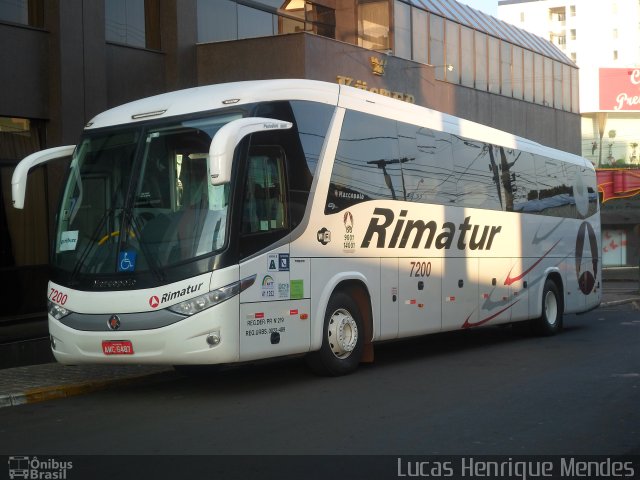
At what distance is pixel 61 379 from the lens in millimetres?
12172

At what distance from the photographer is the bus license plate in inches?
411

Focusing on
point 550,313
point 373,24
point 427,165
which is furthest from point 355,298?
point 373,24

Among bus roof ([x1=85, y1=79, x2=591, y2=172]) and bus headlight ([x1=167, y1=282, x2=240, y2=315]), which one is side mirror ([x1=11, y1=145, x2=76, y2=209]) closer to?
bus roof ([x1=85, y1=79, x2=591, y2=172])

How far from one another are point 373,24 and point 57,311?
17976 mm

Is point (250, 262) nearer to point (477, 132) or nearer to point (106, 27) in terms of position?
point (477, 132)

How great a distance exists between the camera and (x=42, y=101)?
16688 millimetres

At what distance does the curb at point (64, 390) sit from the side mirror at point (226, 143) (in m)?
3.40

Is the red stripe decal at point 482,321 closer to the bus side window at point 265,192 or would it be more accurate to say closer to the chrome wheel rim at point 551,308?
the chrome wheel rim at point 551,308

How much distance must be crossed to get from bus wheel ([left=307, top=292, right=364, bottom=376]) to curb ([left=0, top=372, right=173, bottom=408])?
2.16 metres

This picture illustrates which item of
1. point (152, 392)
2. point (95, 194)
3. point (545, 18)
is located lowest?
point (152, 392)

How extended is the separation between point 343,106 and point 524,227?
6.26m

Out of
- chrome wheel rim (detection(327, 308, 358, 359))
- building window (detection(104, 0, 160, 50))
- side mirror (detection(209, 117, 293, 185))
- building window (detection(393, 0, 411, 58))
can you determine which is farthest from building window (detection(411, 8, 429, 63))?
side mirror (detection(209, 117, 293, 185))

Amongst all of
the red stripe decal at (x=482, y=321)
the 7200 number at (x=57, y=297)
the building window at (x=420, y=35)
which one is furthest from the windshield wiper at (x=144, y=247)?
the building window at (x=420, y=35)

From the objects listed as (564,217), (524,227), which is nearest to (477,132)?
(524,227)
